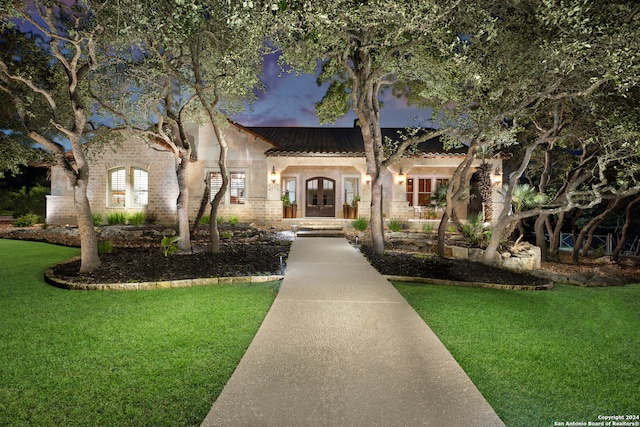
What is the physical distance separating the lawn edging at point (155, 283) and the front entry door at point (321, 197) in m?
12.8

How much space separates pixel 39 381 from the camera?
3172mm

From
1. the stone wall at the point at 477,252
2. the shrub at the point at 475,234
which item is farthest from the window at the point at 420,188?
the shrub at the point at 475,234

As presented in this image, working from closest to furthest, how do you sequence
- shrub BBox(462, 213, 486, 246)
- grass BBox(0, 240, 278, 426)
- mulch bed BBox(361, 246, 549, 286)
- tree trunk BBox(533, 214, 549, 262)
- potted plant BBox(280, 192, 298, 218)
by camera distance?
grass BBox(0, 240, 278, 426) → mulch bed BBox(361, 246, 549, 286) → shrub BBox(462, 213, 486, 246) → tree trunk BBox(533, 214, 549, 262) → potted plant BBox(280, 192, 298, 218)

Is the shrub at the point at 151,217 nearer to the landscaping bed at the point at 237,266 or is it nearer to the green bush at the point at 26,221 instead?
the landscaping bed at the point at 237,266

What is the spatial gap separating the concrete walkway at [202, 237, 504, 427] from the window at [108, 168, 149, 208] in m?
15.0

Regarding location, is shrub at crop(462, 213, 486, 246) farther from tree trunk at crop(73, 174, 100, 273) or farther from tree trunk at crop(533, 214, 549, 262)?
tree trunk at crop(73, 174, 100, 273)

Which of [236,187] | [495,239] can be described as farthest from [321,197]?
[495,239]

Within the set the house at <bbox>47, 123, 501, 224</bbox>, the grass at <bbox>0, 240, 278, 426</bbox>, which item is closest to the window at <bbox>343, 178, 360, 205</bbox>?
the house at <bbox>47, 123, 501, 224</bbox>

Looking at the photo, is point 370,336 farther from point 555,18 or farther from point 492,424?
point 555,18

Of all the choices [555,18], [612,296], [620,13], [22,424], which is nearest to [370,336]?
[22,424]

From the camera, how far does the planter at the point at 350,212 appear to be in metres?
18.9

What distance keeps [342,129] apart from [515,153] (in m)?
10.7

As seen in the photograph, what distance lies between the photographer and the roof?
16984 millimetres

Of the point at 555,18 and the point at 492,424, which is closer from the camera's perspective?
the point at 492,424
